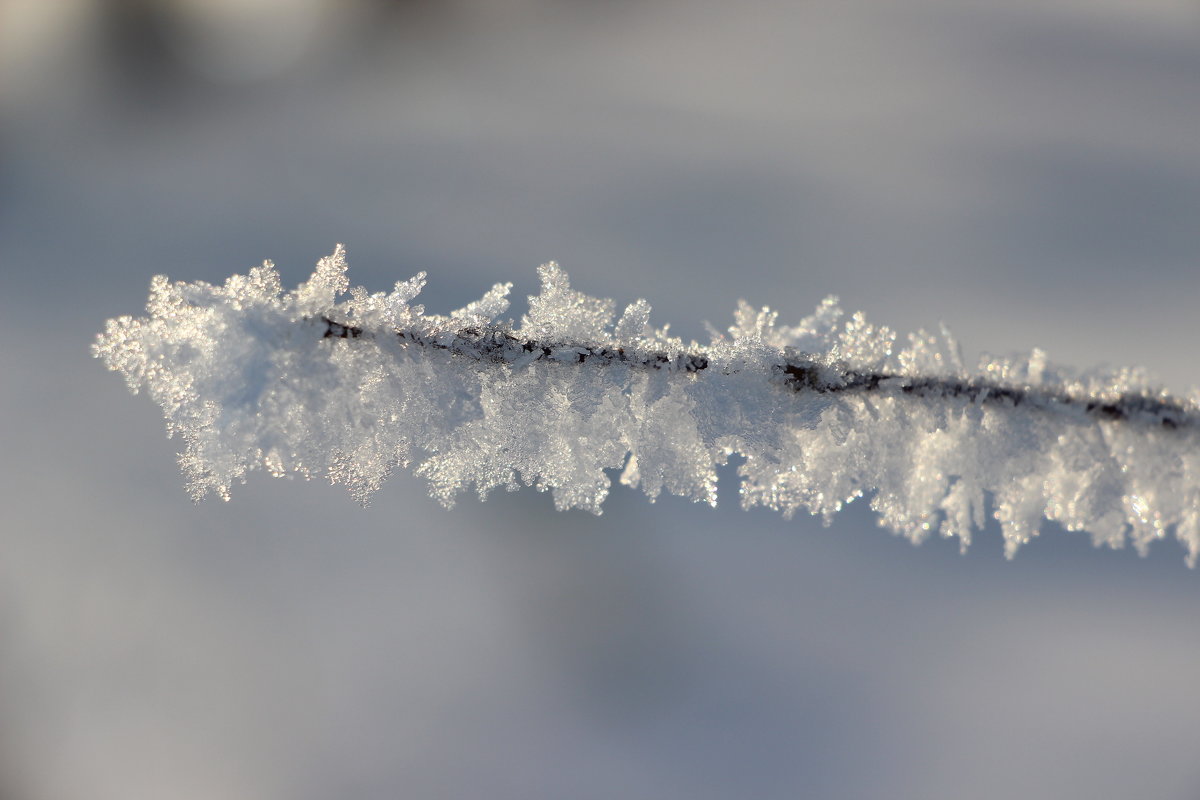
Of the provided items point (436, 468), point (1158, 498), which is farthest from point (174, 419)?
point (1158, 498)

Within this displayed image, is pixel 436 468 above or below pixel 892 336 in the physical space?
below

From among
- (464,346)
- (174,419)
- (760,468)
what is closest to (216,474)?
(174,419)

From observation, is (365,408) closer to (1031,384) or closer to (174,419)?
(174,419)

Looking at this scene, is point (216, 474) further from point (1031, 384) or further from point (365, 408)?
point (1031, 384)

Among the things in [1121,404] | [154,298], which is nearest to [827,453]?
[1121,404]

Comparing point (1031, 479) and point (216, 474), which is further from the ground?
point (1031, 479)
